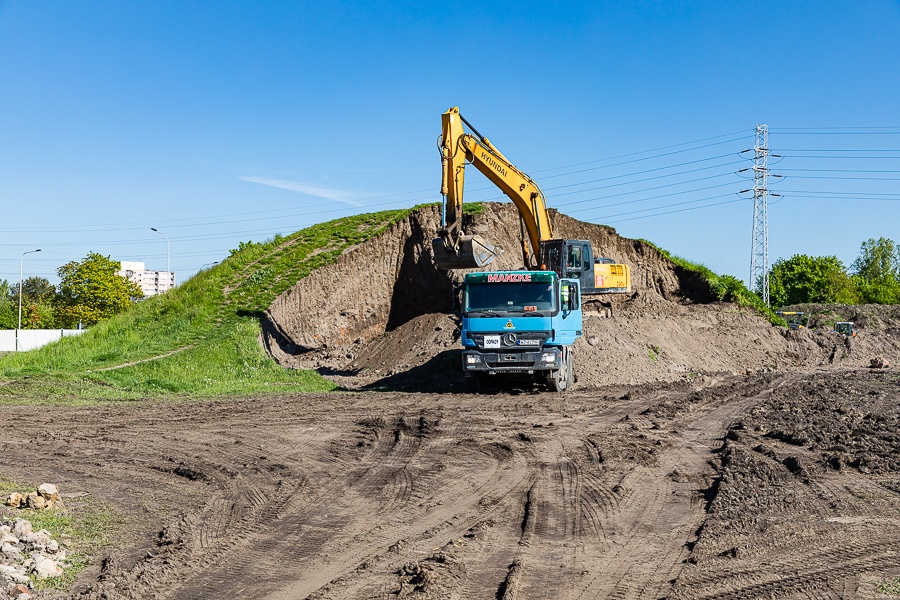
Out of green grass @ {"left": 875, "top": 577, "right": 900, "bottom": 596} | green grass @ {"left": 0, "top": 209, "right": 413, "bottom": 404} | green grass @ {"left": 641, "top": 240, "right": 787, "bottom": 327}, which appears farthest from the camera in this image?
green grass @ {"left": 641, "top": 240, "right": 787, "bottom": 327}

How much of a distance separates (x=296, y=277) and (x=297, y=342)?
331 centimetres

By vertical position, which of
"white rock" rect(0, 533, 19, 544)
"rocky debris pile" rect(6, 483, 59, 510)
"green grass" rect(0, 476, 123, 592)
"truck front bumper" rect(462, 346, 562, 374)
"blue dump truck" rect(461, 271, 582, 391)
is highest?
"blue dump truck" rect(461, 271, 582, 391)

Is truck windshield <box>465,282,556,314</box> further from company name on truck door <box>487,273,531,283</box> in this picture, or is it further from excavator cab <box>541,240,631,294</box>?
excavator cab <box>541,240,631,294</box>

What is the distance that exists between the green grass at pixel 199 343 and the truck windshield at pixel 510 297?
6101 mm

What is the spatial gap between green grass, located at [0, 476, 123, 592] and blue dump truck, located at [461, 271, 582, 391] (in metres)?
12.6

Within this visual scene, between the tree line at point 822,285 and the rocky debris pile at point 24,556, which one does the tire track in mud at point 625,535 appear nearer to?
the rocky debris pile at point 24,556

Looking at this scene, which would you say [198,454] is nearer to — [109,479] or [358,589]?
[109,479]

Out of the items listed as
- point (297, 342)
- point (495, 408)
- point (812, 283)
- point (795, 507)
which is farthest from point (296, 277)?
point (812, 283)

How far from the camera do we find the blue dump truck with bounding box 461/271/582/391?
2105 centimetres

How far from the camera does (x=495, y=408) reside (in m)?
18.8

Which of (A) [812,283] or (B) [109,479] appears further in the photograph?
(A) [812,283]

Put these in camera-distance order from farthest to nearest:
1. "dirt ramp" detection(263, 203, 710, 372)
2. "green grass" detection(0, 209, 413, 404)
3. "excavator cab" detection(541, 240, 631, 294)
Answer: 1. "dirt ramp" detection(263, 203, 710, 372)
2. "excavator cab" detection(541, 240, 631, 294)
3. "green grass" detection(0, 209, 413, 404)

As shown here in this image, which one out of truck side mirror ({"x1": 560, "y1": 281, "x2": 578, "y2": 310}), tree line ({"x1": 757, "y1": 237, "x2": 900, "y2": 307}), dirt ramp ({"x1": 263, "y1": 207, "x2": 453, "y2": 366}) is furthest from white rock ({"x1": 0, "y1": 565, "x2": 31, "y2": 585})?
tree line ({"x1": 757, "y1": 237, "x2": 900, "y2": 307})

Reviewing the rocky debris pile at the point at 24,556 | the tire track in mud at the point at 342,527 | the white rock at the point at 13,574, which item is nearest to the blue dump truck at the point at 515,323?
the tire track in mud at the point at 342,527
